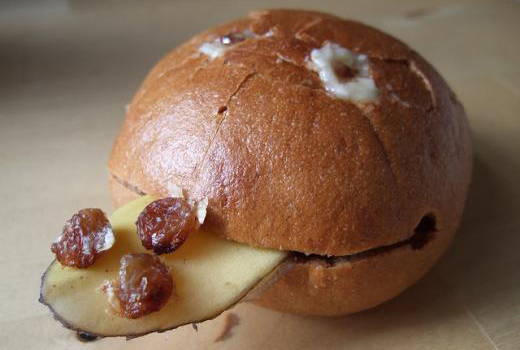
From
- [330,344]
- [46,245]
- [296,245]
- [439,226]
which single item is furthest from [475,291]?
[46,245]

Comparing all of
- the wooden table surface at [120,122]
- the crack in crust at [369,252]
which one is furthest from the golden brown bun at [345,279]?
the wooden table surface at [120,122]

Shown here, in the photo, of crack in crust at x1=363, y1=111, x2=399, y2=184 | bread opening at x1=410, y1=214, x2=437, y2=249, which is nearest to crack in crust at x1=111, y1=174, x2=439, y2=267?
bread opening at x1=410, y1=214, x2=437, y2=249

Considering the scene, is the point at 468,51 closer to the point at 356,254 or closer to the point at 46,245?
the point at 356,254

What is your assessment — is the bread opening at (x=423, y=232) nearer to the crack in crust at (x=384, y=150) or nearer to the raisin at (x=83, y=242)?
the crack in crust at (x=384, y=150)

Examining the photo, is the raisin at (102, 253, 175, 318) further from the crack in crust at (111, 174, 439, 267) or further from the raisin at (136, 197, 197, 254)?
the crack in crust at (111, 174, 439, 267)

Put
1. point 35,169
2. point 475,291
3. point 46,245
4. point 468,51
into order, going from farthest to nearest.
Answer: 1. point 468,51
2. point 35,169
3. point 46,245
4. point 475,291

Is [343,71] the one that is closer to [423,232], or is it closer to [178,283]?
[423,232]
